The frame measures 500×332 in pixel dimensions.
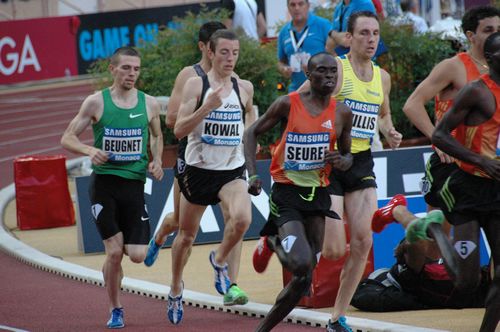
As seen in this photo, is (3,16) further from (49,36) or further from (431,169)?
(431,169)

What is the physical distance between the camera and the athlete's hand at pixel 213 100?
372 inches

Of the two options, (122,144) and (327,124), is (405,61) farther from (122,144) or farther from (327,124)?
(327,124)

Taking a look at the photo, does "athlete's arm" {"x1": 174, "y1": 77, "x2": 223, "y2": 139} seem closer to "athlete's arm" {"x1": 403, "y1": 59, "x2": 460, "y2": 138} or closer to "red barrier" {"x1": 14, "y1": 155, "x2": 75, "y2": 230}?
"athlete's arm" {"x1": 403, "y1": 59, "x2": 460, "y2": 138}

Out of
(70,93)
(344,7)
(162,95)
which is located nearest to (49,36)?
(70,93)

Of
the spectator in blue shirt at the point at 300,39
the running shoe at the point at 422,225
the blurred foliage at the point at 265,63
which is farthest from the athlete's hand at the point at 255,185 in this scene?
the blurred foliage at the point at 265,63

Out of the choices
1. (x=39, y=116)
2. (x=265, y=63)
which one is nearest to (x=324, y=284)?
(x=265, y=63)

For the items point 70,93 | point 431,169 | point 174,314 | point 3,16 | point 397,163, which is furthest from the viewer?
point 3,16

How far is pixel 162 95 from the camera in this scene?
56.5 ft

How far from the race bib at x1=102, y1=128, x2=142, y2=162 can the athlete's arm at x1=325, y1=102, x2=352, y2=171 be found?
190 cm

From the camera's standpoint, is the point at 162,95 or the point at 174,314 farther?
the point at 162,95

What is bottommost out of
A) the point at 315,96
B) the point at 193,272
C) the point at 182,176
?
the point at 193,272

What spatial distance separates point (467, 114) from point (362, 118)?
5.15ft

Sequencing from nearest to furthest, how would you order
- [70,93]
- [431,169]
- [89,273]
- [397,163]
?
[431,169] → [89,273] → [397,163] → [70,93]

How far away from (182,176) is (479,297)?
8.37 ft
